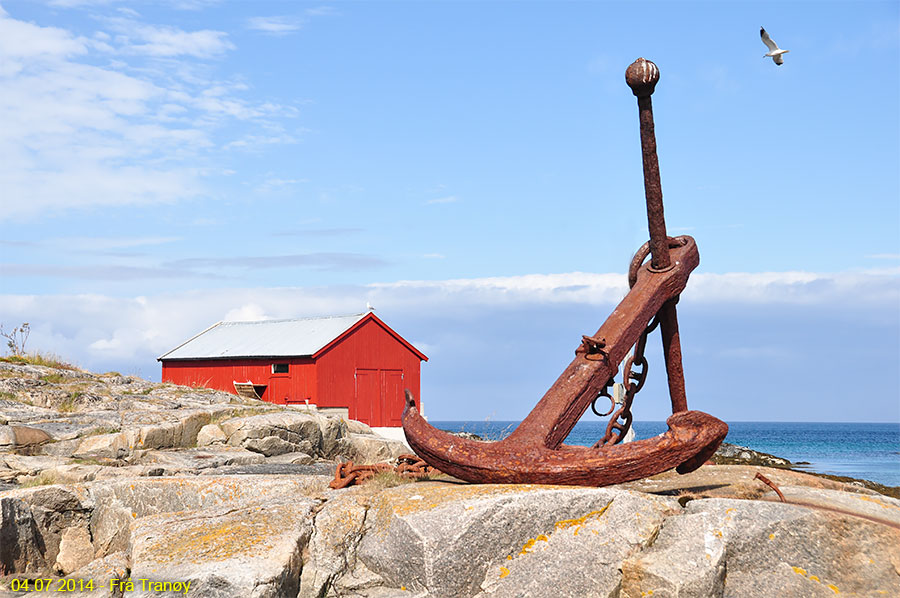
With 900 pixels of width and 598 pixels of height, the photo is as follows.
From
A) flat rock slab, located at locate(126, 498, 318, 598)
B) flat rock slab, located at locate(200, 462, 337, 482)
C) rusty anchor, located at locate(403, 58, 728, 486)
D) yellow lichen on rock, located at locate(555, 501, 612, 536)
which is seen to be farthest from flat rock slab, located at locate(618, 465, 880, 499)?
flat rock slab, located at locate(200, 462, 337, 482)

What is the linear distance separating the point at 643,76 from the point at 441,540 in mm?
3452

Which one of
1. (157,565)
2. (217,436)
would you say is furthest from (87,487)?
(217,436)

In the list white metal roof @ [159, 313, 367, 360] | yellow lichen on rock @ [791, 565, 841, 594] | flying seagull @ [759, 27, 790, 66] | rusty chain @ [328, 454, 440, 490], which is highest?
flying seagull @ [759, 27, 790, 66]

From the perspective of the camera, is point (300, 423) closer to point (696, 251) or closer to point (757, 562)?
point (696, 251)

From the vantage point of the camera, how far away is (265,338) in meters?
29.2

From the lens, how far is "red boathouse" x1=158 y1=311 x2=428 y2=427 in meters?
26.6

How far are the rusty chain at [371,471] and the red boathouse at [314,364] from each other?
20.7 metres

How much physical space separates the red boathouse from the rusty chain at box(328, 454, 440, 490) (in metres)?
20.7

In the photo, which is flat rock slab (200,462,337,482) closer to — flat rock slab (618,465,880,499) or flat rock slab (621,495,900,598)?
flat rock slab (618,465,880,499)

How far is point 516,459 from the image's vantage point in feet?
15.9

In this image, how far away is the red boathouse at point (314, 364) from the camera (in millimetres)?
26625

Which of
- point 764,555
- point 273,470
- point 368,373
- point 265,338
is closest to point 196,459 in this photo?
point 273,470

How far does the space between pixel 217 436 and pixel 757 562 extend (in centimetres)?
835

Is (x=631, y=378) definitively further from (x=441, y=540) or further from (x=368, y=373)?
(x=368, y=373)
